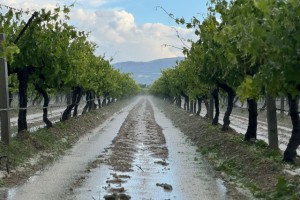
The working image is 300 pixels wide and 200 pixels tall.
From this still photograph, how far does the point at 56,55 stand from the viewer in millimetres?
17922

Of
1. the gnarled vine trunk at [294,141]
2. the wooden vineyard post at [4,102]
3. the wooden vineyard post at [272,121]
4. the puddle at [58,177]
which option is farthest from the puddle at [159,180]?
the wooden vineyard post at [4,102]

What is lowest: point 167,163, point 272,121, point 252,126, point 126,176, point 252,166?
point 167,163

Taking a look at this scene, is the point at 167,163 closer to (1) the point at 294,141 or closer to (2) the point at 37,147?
(1) the point at 294,141

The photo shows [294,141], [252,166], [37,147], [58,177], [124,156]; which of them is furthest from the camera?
[37,147]

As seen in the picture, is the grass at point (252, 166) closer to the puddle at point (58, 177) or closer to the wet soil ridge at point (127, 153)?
the wet soil ridge at point (127, 153)

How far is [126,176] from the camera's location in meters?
12.2

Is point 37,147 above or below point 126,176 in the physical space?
above

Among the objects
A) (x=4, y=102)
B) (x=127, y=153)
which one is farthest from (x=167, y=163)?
(x=4, y=102)

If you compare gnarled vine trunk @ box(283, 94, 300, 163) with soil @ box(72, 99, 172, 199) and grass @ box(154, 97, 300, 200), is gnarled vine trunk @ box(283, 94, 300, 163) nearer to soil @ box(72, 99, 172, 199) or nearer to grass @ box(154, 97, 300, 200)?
grass @ box(154, 97, 300, 200)

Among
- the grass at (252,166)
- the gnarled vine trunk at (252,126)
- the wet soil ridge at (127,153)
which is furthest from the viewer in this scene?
the gnarled vine trunk at (252,126)

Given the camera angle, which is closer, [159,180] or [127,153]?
[159,180]

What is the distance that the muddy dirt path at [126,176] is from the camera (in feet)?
33.8

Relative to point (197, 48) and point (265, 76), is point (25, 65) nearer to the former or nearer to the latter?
point (197, 48)

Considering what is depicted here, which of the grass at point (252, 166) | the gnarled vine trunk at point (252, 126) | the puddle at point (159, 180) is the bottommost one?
the puddle at point (159, 180)
